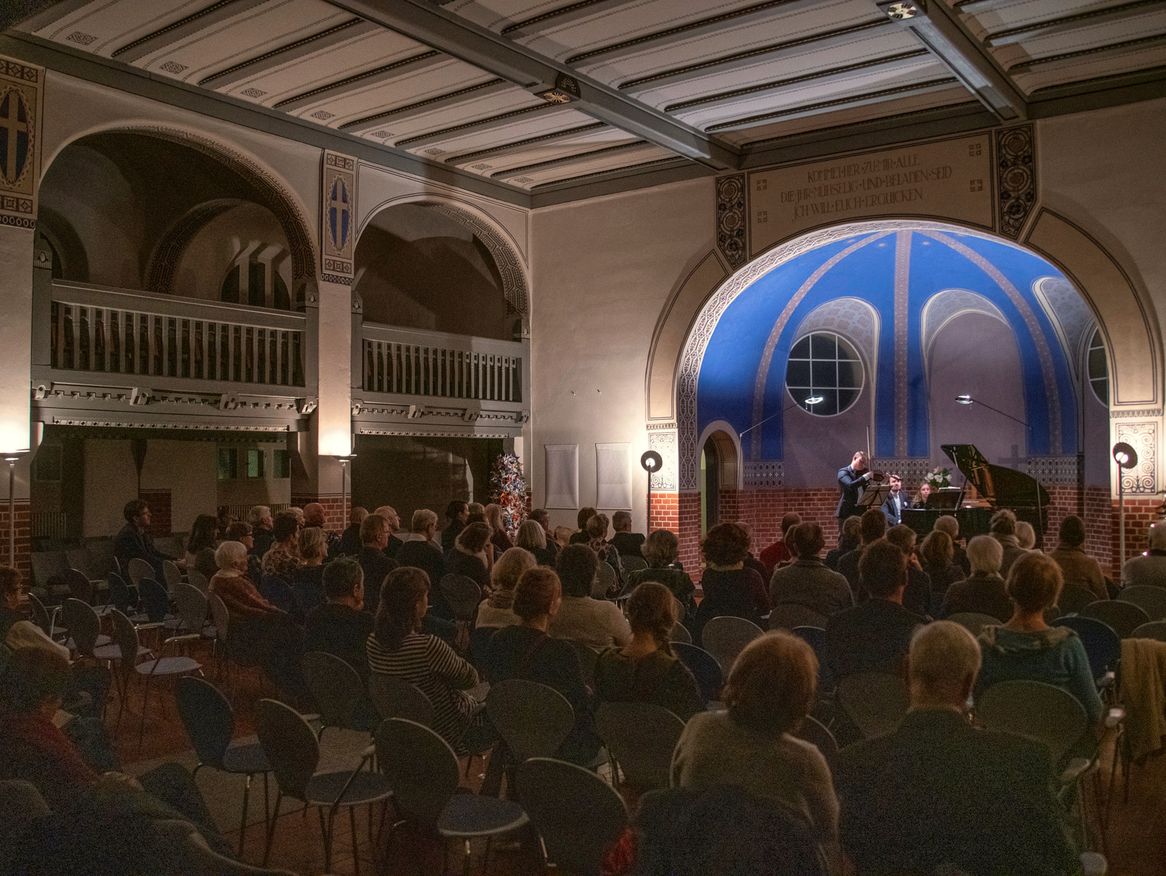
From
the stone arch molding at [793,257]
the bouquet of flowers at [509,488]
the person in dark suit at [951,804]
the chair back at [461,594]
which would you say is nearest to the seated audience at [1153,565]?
the stone arch molding at [793,257]

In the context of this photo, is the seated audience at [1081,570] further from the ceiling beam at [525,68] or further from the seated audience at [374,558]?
the ceiling beam at [525,68]

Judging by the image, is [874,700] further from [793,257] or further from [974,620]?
[793,257]

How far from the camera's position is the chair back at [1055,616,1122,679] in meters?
4.75

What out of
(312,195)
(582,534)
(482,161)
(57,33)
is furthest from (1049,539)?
(57,33)

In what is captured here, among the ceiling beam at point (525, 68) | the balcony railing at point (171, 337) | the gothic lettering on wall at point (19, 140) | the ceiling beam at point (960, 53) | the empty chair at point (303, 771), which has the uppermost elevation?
the ceiling beam at point (525, 68)

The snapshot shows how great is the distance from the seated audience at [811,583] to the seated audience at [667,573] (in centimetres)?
59

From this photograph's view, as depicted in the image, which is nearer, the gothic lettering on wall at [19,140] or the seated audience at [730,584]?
the seated audience at [730,584]

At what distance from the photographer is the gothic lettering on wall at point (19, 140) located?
9.19 meters

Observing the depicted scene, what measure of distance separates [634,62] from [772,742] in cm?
877

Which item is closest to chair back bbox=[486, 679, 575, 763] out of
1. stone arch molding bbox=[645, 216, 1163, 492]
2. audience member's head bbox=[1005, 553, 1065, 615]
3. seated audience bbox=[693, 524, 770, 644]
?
audience member's head bbox=[1005, 553, 1065, 615]

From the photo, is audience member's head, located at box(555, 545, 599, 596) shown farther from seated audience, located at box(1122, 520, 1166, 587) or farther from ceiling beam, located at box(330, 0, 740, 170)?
ceiling beam, located at box(330, 0, 740, 170)

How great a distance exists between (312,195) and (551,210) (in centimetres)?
377

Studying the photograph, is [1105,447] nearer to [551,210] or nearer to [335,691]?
[551,210]

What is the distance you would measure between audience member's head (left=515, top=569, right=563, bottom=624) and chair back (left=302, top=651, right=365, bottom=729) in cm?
77
